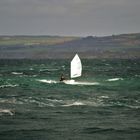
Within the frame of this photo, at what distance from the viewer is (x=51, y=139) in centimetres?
3825

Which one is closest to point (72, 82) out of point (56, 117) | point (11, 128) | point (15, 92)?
point (15, 92)

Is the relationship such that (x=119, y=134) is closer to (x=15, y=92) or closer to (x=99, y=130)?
(x=99, y=130)

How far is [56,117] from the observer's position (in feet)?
161

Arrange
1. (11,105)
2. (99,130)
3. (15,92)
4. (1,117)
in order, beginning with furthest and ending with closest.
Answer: (15,92)
(11,105)
(1,117)
(99,130)

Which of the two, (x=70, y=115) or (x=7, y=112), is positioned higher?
(x=7, y=112)

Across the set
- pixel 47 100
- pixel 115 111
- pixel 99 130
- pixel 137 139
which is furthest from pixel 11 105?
pixel 137 139

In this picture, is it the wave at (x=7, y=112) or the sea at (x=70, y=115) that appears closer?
the sea at (x=70, y=115)

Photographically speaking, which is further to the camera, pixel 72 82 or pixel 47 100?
pixel 72 82

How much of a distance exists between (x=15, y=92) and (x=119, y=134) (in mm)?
37407

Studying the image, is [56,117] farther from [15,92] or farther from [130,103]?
[15,92]

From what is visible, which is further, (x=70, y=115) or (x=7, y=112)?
(x=7, y=112)

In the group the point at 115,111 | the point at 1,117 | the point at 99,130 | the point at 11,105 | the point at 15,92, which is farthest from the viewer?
the point at 15,92

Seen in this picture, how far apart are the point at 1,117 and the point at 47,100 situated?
54.9 feet

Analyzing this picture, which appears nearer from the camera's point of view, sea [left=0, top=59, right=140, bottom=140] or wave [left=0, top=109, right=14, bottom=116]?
sea [left=0, top=59, right=140, bottom=140]
